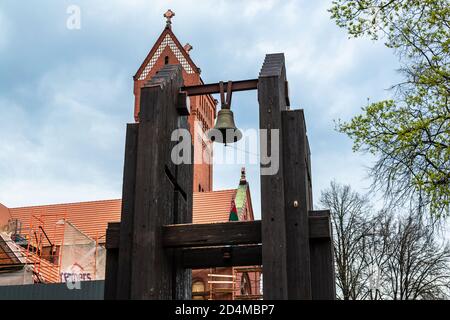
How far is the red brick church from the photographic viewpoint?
24609mm

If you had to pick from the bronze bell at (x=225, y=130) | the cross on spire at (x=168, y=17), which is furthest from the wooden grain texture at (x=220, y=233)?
the cross on spire at (x=168, y=17)

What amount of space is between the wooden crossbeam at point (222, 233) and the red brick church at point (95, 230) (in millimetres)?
18156

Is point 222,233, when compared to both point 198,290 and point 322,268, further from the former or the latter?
point 198,290

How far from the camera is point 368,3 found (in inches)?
448

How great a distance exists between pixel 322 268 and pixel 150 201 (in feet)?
4.95

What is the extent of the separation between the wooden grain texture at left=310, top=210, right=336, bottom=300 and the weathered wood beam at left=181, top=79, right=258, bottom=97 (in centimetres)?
146

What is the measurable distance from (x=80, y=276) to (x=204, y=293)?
5.73m

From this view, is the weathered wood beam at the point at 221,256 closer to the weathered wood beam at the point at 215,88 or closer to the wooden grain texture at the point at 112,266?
the wooden grain texture at the point at 112,266

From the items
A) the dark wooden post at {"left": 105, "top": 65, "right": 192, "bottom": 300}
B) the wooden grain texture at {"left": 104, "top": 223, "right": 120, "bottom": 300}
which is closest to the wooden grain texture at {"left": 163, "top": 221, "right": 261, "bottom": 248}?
the dark wooden post at {"left": 105, "top": 65, "right": 192, "bottom": 300}

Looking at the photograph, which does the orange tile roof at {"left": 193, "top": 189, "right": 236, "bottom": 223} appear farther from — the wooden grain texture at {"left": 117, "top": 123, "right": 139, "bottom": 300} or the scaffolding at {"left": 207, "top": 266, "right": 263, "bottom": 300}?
the wooden grain texture at {"left": 117, "top": 123, "right": 139, "bottom": 300}
